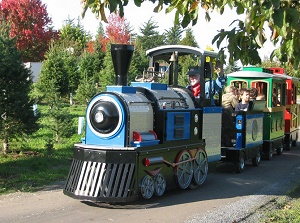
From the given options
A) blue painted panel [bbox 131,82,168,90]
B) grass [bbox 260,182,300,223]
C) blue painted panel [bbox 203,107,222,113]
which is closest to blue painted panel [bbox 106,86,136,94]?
blue painted panel [bbox 131,82,168,90]

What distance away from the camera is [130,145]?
28.6ft

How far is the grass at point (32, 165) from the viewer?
1021 centimetres

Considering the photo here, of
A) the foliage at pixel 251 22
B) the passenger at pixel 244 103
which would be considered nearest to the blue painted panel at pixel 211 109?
the passenger at pixel 244 103

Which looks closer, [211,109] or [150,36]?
[211,109]

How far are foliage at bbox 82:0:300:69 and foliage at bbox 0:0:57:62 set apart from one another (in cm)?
3249

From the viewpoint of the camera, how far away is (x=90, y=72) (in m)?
36.6

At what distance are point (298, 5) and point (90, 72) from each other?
32.4m

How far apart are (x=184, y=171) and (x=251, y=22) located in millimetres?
5951

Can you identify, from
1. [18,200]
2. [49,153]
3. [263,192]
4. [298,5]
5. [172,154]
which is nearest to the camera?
[298,5]

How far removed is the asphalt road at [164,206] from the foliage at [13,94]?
231 cm

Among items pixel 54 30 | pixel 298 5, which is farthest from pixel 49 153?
pixel 54 30

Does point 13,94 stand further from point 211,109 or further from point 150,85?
point 211,109

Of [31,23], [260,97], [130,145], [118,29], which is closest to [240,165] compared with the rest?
[260,97]

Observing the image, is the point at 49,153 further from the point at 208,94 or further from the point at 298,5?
the point at 298,5
